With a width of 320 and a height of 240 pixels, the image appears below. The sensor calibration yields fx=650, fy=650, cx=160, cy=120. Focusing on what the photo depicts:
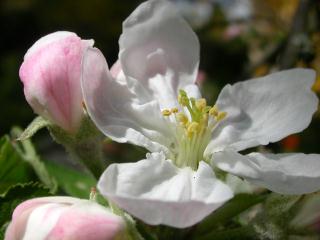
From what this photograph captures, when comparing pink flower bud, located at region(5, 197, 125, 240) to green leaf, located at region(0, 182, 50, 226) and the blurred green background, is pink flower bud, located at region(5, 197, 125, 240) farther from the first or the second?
the blurred green background

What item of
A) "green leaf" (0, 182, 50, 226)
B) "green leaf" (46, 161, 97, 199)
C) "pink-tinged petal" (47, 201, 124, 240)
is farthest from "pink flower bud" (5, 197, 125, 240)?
"green leaf" (46, 161, 97, 199)

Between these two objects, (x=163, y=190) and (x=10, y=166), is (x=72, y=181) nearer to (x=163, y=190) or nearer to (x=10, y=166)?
(x=10, y=166)

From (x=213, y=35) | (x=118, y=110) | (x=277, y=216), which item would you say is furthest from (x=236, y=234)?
(x=213, y=35)

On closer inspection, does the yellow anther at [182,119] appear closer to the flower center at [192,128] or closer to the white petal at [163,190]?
the flower center at [192,128]

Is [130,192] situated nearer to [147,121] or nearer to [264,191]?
[147,121]

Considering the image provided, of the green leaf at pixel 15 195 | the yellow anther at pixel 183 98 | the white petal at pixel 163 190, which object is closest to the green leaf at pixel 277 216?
the white petal at pixel 163 190

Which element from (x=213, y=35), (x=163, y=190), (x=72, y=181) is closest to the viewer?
(x=163, y=190)

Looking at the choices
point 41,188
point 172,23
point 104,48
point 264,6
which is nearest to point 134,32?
point 172,23
